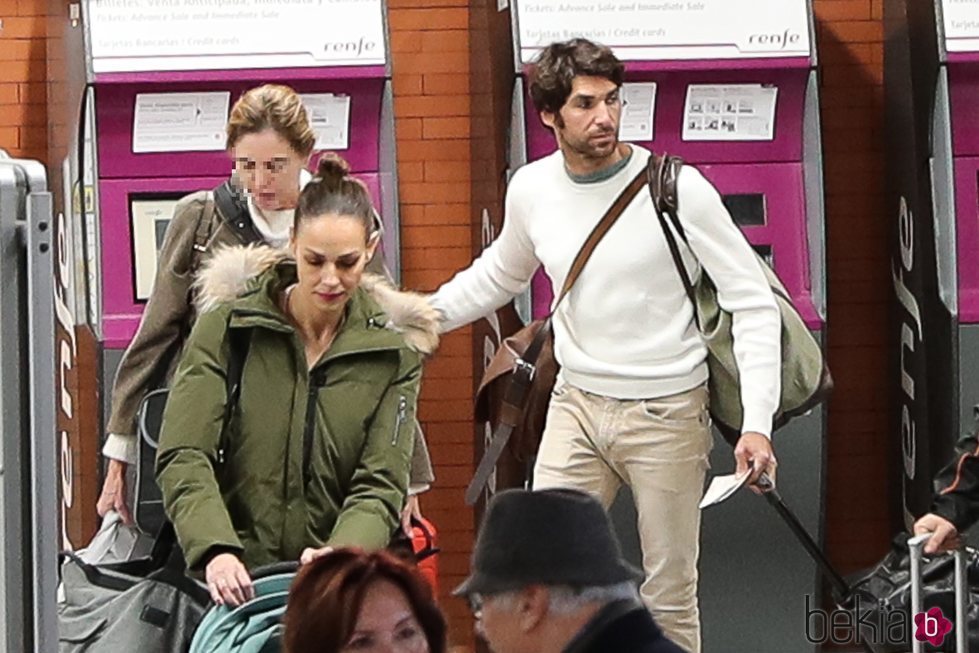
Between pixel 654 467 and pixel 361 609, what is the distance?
5.32ft

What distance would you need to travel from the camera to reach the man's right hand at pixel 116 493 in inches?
171

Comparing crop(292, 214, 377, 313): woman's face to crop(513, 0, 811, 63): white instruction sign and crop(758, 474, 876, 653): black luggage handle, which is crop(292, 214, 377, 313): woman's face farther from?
crop(513, 0, 811, 63): white instruction sign

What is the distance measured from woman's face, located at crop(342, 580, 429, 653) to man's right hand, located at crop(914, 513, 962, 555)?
1474mm

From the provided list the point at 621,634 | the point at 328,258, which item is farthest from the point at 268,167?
the point at 621,634

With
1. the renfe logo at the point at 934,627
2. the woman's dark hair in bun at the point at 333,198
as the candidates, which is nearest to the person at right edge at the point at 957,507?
the renfe logo at the point at 934,627

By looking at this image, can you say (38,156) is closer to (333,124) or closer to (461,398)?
(333,124)


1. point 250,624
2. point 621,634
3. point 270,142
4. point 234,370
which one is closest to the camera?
point 621,634

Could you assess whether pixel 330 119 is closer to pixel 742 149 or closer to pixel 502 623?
pixel 742 149

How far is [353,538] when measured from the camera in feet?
12.4

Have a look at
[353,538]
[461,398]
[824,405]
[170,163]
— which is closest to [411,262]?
[461,398]

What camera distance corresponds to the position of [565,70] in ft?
14.7

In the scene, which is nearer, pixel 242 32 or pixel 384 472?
pixel 384 472

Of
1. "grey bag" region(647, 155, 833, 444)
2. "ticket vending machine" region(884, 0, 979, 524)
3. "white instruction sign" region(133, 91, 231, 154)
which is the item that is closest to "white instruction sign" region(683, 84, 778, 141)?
"ticket vending machine" region(884, 0, 979, 524)

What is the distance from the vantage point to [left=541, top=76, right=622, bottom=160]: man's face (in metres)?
4.43
